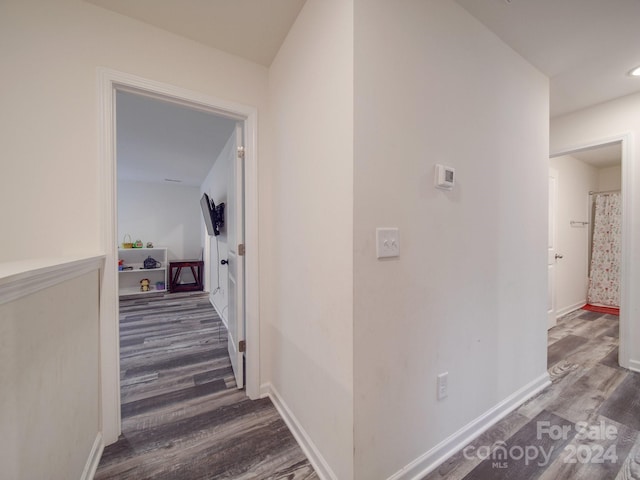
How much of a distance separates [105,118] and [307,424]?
6.54 ft

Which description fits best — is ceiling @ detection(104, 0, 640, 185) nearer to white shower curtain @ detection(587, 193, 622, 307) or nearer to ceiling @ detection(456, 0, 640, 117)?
ceiling @ detection(456, 0, 640, 117)

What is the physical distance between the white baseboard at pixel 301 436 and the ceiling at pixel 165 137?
2002 mm

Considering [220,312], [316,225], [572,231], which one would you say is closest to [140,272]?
[220,312]

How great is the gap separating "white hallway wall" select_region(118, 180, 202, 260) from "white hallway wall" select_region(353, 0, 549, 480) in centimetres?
565

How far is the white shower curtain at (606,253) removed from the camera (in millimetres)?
3744

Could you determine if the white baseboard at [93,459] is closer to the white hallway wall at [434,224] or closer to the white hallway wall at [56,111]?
the white hallway wall at [56,111]

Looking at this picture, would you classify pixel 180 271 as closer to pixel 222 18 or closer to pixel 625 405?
pixel 222 18

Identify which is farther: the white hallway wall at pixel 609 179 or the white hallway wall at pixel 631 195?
the white hallway wall at pixel 609 179

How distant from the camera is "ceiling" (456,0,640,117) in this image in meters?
1.28

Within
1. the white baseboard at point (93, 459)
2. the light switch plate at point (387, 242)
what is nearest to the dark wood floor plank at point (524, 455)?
the light switch plate at point (387, 242)

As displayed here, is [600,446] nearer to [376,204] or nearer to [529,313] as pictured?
[529,313]

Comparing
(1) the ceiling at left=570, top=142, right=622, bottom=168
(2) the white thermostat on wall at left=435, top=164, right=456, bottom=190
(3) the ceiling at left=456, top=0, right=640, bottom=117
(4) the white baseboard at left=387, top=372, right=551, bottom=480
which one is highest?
(3) the ceiling at left=456, top=0, right=640, bottom=117

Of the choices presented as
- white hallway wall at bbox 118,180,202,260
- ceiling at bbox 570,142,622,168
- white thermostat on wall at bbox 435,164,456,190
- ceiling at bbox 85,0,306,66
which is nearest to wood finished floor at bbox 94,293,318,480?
white thermostat on wall at bbox 435,164,456,190

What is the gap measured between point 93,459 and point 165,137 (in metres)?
2.90
